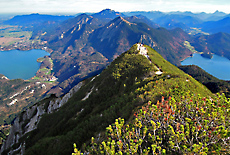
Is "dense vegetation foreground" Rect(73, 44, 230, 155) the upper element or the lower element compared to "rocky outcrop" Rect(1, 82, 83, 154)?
upper

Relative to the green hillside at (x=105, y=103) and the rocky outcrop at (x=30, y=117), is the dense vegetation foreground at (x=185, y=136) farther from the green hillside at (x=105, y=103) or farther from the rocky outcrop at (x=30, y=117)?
the rocky outcrop at (x=30, y=117)

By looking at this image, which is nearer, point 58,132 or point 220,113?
point 220,113

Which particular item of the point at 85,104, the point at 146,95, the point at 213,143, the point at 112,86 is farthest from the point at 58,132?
the point at 213,143

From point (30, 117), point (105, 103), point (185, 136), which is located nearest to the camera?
point (185, 136)

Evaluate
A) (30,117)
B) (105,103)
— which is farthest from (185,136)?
(30,117)

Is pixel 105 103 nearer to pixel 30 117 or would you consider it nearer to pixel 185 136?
pixel 185 136

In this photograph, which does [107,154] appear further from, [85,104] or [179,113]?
[85,104]

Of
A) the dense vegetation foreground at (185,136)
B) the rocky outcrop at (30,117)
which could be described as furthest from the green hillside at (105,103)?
the rocky outcrop at (30,117)

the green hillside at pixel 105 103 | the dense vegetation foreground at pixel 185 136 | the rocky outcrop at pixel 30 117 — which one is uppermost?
the dense vegetation foreground at pixel 185 136

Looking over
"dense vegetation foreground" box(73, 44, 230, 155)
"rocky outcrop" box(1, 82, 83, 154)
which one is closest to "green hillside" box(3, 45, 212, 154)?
"dense vegetation foreground" box(73, 44, 230, 155)

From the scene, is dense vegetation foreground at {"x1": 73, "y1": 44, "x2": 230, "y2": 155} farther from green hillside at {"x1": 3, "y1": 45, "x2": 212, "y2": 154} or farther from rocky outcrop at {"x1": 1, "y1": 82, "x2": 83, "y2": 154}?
rocky outcrop at {"x1": 1, "y1": 82, "x2": 83, "y2": 154}

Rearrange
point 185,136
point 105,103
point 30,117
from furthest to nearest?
point 30,117 → point 105,103 → point 185,136
